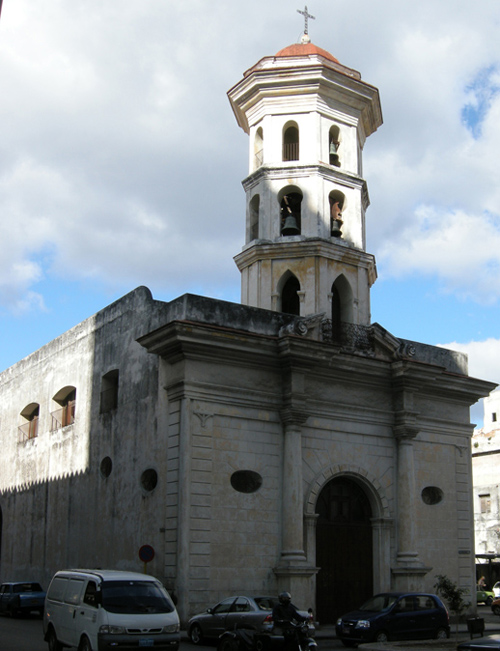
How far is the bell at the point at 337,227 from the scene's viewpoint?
28111 mm

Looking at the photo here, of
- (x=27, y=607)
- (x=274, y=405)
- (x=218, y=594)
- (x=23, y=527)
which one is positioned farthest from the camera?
(x=23, y=527)

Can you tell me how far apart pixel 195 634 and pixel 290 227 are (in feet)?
45.6

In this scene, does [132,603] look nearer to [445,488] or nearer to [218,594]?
[218,594]

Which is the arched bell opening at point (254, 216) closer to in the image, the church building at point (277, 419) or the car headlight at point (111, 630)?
the church building at point (277, 419)

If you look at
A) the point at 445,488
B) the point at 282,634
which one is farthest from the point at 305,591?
the point at 282,634

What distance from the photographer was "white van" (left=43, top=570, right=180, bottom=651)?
14.4 m

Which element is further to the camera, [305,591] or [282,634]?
[305,591]

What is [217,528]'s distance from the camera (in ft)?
71.6

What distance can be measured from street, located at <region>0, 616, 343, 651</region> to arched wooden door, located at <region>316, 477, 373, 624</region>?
3.04m

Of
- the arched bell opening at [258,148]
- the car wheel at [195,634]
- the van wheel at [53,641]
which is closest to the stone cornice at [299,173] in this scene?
the arched bell opening at [258,148]

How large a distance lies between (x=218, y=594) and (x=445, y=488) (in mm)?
9489

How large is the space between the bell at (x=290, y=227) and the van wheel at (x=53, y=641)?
1555 cm

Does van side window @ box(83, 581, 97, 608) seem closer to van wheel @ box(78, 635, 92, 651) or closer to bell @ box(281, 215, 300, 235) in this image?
van wheel @ box(78, 635, 92, 651)

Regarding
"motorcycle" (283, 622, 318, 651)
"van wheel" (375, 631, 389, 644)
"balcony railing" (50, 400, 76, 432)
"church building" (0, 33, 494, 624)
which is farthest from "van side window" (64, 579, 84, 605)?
"balcony railing" (50, 400, 76, 432)
